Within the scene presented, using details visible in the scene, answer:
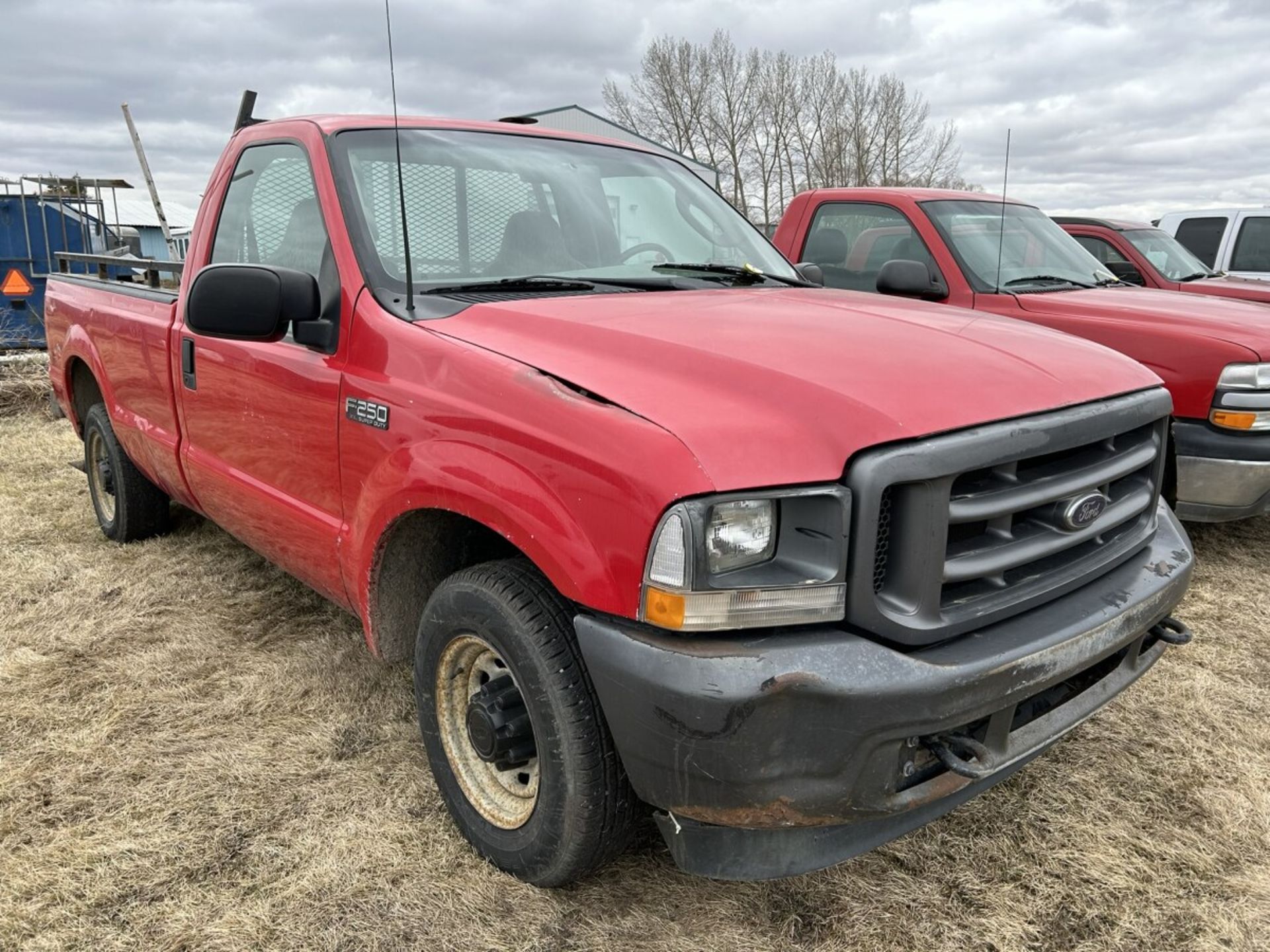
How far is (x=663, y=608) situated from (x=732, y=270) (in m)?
1.77

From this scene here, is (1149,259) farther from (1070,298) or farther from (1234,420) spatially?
(1234,420)

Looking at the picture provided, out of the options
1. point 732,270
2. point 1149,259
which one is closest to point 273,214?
point 732,270

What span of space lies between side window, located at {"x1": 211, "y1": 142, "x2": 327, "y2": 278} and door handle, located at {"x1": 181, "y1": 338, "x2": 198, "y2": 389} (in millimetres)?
320

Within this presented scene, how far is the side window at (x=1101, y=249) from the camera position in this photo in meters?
7.75

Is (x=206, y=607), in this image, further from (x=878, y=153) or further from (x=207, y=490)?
(x=878, y=153)

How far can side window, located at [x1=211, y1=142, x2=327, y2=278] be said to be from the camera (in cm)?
294

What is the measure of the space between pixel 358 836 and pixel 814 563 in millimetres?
1560

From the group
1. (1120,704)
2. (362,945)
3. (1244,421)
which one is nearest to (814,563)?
(362,945)

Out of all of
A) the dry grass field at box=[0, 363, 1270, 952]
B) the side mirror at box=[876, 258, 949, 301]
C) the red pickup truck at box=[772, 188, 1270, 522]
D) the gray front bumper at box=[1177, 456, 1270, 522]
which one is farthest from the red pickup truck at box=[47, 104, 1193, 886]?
the gray front bumper at box=[1177, 456, 1270, 522]

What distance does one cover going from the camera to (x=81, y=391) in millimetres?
5094

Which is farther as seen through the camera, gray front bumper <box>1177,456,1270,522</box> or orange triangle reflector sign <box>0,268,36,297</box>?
orange triangle reflector sign <box>0,268,36,297</box>

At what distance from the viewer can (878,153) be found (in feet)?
102

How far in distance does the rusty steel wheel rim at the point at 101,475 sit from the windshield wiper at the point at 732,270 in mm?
3300

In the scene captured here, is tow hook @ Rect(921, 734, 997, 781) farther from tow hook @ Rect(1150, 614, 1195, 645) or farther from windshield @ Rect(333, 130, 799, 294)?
windshield @ Rect(333, 130, 799, 294)
